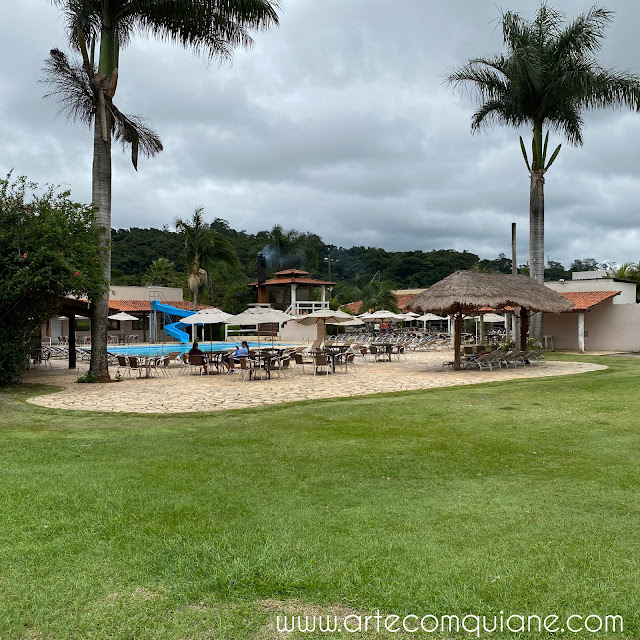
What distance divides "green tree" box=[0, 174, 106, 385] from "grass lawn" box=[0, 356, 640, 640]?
220 inches

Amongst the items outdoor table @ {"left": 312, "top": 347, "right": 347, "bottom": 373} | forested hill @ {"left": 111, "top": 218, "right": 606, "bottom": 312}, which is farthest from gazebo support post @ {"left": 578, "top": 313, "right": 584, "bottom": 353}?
forested hill @ {"left": 111, "top": 218, "right": 606, "bottom": 312}

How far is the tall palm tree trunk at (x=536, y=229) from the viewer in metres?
22.5

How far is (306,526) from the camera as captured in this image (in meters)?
3.88

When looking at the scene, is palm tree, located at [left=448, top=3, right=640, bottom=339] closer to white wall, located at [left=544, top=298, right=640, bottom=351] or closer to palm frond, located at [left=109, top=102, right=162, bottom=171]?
white wall, located at [left=544, top=298, right=640, bottom=351]

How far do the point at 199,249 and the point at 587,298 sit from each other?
2414 cm

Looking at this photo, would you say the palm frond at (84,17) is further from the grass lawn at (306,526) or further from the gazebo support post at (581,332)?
the gazebo support post at (581,332)

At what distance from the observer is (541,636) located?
2.57 m

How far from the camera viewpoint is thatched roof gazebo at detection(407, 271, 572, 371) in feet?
55.8

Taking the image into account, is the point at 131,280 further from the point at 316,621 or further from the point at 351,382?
the point at 316,621

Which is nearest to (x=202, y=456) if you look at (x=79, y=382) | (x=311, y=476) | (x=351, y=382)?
(x=311, y=476)

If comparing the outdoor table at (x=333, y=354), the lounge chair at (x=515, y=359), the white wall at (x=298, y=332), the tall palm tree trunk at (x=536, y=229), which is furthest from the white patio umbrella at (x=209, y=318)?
the white wall at (x=298, y=332)

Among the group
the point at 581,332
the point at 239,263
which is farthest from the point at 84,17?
the point at 239,263

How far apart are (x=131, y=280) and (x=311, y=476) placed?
Answer: 4595 cm

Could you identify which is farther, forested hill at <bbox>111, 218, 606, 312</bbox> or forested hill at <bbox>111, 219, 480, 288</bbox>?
forested hill at <bbox>111, 219, 480, 288</bbox>
